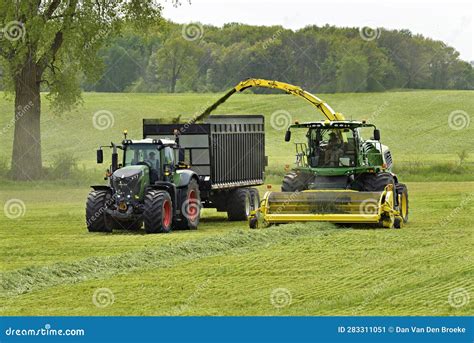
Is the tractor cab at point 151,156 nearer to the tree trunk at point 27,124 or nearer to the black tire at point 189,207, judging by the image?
the black tire at point 189,207

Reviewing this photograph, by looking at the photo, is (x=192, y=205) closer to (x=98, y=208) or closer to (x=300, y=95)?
(x=98, y=208)

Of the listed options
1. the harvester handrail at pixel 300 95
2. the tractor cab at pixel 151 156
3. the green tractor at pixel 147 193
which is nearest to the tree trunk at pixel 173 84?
the harvester handrail at pixel 300 95

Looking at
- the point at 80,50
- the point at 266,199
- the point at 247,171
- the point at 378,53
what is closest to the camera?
the point at 266,199

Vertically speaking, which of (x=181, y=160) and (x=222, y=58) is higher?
(x=222, y=58)

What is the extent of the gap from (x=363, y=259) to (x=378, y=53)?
213 feet

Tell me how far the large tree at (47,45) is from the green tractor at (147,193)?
18.8 metres

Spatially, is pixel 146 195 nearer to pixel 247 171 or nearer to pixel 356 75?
pixel 247 171

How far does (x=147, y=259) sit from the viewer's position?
1748cm

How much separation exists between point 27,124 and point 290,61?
130 ft

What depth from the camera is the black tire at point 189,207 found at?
23.4 m

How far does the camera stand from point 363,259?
55.5 feet

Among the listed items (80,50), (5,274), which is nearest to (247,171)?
(5,274)

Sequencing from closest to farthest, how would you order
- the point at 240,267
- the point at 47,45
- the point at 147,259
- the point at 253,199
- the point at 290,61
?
the point at 240,267, the point at 147,259, the point at 253,199, the point at 47,45, the point at 290,61

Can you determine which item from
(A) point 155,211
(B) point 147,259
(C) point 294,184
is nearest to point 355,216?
(C) point 294,184
